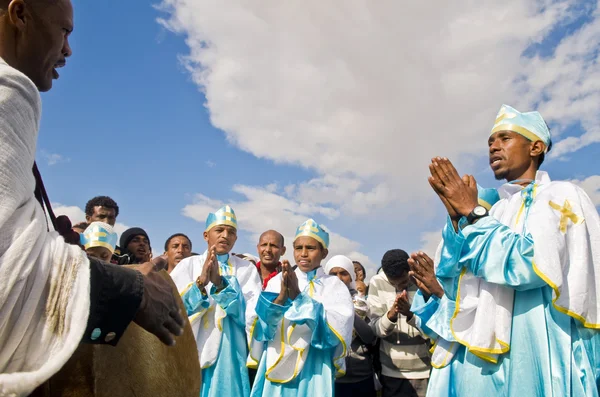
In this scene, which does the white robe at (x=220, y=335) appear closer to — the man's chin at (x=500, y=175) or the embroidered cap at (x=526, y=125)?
the man's chin at (x=500, y=175)

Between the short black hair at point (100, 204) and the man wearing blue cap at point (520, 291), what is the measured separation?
5.33 meters

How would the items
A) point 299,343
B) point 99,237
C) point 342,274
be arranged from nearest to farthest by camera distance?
1. point 299,343
2. point 99,237
3. point 342,274

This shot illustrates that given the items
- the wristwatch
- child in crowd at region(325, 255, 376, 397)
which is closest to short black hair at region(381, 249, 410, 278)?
child in crowd at region(325, 255, 376, 397)

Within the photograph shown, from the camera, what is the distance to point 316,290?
17.7 feet

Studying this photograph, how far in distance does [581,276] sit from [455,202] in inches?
32.3

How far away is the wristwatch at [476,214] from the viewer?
9.31 feet

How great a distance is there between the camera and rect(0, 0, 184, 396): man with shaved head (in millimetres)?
1071

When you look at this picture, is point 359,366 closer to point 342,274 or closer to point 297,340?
point 297,340

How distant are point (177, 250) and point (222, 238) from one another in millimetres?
849

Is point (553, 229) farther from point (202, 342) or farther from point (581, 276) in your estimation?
point (202, 342)

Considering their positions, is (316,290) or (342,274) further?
(342,274)

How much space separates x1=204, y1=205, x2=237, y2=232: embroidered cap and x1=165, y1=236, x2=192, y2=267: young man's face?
47 centimetres

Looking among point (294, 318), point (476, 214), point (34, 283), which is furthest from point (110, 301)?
point (294, 318)

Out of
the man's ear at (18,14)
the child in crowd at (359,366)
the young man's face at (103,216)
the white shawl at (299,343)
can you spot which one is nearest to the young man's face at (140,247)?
the young man's face at (103,216)
